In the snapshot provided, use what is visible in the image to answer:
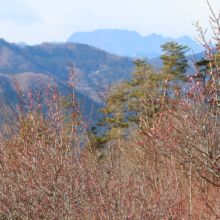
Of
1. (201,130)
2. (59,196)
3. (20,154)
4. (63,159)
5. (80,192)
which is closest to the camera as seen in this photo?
(59,196)

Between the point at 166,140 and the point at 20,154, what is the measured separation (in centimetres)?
280

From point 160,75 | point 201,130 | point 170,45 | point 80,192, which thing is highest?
point 170,45

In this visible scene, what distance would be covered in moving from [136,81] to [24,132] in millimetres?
21703

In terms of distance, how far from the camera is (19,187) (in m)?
3.39

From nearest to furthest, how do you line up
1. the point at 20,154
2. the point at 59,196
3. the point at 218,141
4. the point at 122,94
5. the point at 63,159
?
the point at 59,196 < the point at 63,159 < the point at 20,154 < the point at 218,141 < the point at 122,94

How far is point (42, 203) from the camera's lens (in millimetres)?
3246

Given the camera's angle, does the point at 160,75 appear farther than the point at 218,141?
Yes

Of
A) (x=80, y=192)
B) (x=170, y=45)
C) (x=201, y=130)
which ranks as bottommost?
(x=80, y=192)

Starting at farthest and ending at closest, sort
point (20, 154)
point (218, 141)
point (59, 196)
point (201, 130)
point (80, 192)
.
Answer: point (218, 141)
point (201, 130)
point (20, 154)
point (80, 192)
point (59, 196)


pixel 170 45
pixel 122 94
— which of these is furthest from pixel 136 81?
pixel 170 45

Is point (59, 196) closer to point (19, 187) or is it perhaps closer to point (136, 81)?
point (19, 187)

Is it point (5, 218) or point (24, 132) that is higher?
point (24, 132)

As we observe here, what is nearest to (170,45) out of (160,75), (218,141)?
(160,75)

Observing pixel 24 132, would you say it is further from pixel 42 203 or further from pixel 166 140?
pixel 166 140
